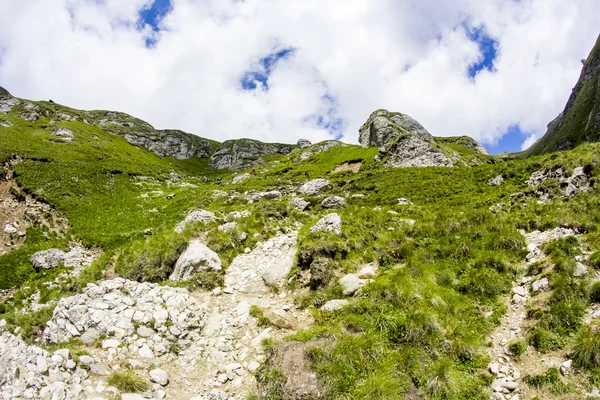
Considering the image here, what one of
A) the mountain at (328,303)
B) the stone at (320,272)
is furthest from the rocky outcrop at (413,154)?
the stone at (320,272)

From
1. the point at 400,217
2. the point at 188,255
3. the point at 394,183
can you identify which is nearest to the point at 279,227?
the point at 188,255

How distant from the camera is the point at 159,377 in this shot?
9.47 m

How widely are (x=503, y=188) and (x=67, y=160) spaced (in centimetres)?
6464

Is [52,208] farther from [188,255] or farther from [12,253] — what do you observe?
[188,255]

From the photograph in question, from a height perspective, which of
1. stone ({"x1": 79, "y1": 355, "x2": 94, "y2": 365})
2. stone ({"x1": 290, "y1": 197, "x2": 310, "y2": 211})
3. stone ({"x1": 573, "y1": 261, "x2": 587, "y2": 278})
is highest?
stone ({"x1": 290, "y1": 197, "x2": 310, "y2": 211})

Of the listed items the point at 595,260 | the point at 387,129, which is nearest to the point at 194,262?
the point at 595,260

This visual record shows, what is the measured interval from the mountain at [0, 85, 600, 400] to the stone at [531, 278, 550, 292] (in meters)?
0.06

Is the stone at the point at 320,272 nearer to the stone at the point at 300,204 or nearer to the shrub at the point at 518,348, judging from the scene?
the shrub at the point at 518,348

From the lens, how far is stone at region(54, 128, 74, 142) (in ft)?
243

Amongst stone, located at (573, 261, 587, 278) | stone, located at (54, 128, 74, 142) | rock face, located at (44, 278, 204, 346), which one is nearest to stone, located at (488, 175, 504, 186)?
stone, located at (573, 261, 587, 278)

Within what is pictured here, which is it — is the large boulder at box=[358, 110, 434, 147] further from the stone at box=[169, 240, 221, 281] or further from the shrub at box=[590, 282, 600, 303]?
the shrub at box=[590, 282, 600, 303]

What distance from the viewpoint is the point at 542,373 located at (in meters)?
8.23

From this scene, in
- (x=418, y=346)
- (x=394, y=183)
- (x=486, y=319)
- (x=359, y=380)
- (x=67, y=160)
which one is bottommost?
(x=359, y=380)

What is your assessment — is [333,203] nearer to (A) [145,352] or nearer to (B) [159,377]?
(A) [145,352]
